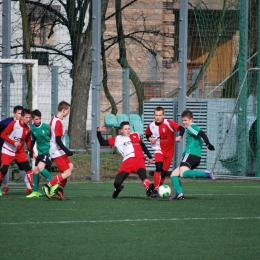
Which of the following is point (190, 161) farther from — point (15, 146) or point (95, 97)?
point (95, 97)

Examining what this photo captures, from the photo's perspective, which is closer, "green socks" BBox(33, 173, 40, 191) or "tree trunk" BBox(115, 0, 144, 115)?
"green socks" BBox(33, 173, 40, 191)

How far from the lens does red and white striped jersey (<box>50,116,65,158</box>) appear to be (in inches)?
466

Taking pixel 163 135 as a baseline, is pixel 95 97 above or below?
above

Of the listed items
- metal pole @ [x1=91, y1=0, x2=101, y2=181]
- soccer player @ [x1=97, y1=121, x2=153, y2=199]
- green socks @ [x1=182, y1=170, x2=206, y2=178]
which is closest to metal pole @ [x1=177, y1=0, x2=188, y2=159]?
metal pole @ [x1=91, y1=0, x2=101, y2=181]

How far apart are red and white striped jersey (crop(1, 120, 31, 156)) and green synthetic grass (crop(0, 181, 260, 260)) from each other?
0.85 m

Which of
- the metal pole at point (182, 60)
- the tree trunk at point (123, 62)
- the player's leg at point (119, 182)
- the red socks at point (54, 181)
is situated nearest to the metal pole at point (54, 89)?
the tree trunk at point (123, 62)

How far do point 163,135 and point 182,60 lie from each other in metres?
4.05

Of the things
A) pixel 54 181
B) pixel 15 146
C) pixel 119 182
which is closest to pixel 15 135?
pixel 15 146

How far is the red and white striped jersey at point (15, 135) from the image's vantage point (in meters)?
13.1

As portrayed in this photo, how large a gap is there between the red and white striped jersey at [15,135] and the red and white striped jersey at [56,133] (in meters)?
1.09

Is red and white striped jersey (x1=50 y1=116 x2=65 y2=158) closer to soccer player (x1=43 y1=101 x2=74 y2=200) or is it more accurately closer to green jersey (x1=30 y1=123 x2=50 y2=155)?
soccer player (x1=43 y1=101 x2=74 y2=200)

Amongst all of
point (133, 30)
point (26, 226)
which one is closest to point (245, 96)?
point (133, 30)

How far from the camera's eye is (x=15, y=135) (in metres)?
13.1

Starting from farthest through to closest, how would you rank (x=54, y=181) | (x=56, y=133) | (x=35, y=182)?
(x=35, y=182) < (x=56, y=133) < (x=54, y=181)
